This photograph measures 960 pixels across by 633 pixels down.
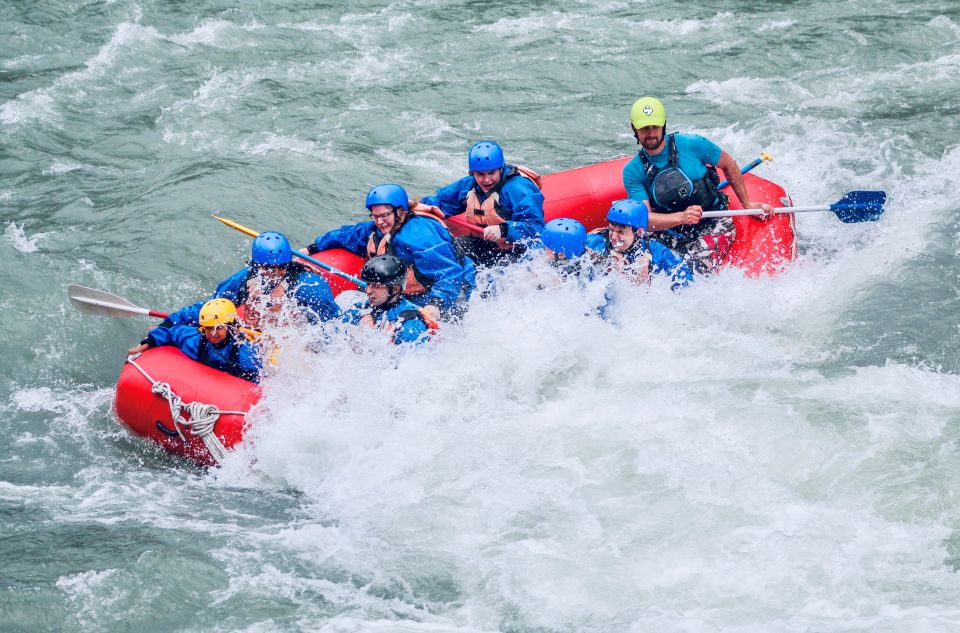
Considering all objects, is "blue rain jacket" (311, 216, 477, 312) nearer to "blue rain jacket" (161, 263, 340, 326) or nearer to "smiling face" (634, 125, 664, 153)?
"blue rain jacket" (161, 263, 340, 326)

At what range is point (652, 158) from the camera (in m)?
8.16

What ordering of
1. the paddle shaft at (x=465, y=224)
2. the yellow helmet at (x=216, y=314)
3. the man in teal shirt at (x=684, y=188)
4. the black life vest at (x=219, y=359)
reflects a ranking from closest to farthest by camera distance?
the yellow helmet at (x=216, y=314), the black life vest at (x=219, y=359), the man in teal shirt at (x=684, y=188), the paddle shaft at (x=465, y=224)

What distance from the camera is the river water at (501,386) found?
211 inches

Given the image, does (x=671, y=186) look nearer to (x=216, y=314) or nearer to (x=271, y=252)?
(x=271, y=252)

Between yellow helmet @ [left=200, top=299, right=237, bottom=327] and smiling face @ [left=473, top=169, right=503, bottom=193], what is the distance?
2199 mm

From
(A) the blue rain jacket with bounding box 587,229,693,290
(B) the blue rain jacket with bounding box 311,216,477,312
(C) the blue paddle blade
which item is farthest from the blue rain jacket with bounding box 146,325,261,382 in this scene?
(C) the blue paddle blade

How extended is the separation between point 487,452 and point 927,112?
7.23 m

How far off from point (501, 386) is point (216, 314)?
176 centimetres

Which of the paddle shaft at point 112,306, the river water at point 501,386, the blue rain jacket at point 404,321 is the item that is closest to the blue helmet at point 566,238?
the river water at point 501,386

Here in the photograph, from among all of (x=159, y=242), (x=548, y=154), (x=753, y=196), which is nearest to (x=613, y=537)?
(x=753, y=196)

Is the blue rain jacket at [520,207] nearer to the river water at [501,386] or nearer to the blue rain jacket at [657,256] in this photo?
the blue rain jacket at [657,256]

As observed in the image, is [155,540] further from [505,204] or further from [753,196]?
[753,196]

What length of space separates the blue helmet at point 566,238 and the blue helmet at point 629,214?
9.3 inches

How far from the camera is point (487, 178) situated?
26.6 ft
